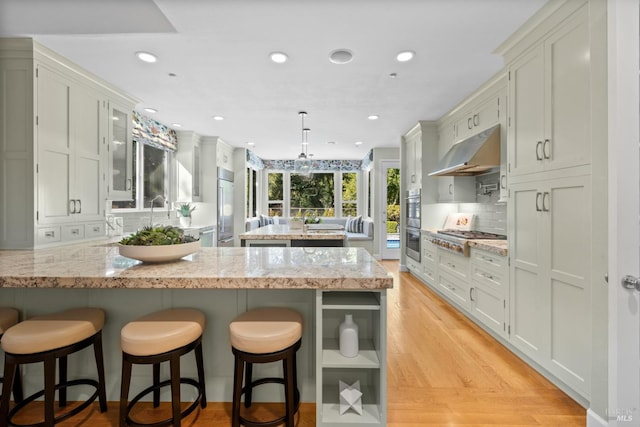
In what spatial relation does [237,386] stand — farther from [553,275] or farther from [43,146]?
[43,146]

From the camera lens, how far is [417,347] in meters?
2.59

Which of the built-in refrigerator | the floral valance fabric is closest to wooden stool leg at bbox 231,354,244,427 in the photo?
the floral valance fabric

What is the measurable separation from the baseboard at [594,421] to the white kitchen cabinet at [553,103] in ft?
4.50

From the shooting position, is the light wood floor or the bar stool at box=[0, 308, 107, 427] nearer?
the bar stool at box=[0, 308, 107, 427]

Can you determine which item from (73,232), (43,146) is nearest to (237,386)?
(73,232)

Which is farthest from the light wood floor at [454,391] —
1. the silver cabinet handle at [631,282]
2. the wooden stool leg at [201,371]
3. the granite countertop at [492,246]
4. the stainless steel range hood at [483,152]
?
the stainless steel range hood at [483,152]

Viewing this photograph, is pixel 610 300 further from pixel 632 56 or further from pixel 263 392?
→ pixel 263 392

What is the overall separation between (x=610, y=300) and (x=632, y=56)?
3.72 ft

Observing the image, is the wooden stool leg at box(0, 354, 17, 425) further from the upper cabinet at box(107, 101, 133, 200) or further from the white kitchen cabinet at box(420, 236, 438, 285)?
the white kitchen cabinet at box(420, 236, 438, 285)

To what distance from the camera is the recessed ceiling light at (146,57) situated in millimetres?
2569

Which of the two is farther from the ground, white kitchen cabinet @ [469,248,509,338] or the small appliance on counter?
the small appliance on counter

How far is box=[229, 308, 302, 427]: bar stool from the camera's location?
4.42ft

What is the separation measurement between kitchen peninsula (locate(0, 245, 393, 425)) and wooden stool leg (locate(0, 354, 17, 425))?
340mm

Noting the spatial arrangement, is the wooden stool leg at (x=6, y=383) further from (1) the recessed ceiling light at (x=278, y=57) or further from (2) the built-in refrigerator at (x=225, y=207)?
(2) the built-in refrigerator at (x=225, y=207)
